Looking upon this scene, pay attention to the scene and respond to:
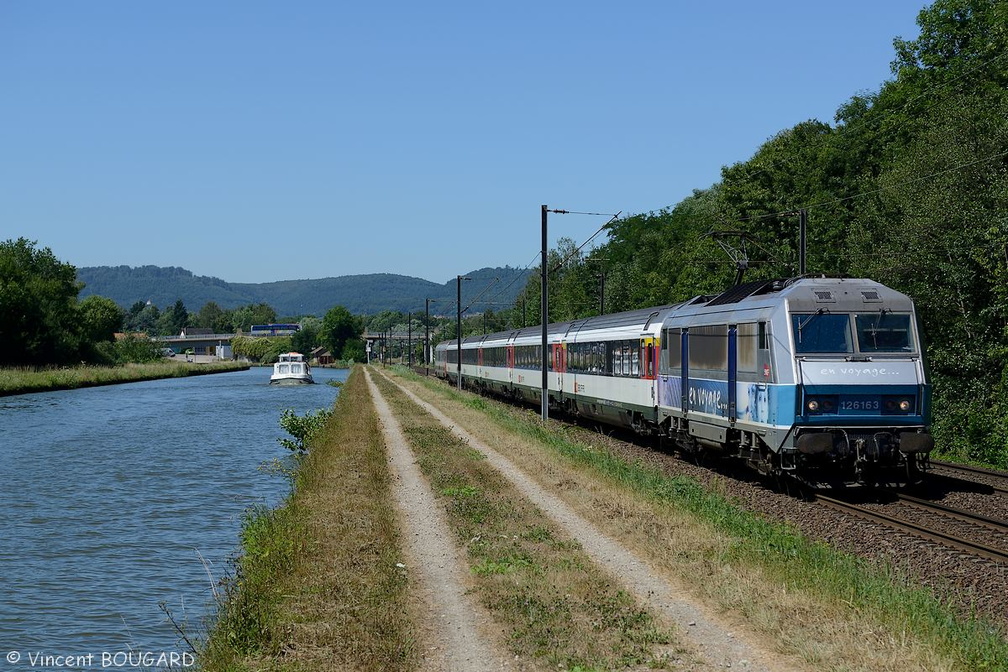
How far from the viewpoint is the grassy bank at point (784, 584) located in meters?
8.23

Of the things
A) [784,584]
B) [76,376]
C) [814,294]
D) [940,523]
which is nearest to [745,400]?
[814,294]

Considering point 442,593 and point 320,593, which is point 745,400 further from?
point 320,593

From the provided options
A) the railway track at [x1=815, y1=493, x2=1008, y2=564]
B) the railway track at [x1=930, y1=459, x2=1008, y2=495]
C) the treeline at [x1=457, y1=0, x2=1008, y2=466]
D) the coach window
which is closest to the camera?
the railway track at [x1=815, y1=493, x2=1008, y2=564]

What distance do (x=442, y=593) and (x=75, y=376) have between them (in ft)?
280

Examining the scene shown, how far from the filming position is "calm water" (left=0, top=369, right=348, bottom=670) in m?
13.0

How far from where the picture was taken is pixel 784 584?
1045 cm

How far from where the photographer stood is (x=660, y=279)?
85.8m

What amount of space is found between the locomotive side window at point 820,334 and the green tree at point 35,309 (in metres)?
85.2

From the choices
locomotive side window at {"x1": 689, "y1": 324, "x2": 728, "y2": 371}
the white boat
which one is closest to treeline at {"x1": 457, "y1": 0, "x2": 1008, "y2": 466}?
locomotive side window at {"x1": 689, "y1": 324, "x2": 728, "y2": 371}

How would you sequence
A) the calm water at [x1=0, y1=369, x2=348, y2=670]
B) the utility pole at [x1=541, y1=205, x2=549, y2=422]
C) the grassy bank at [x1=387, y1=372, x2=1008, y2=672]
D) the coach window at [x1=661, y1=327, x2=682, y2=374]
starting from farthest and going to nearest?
the utility pole at [x1=541, y1=205, x2=549, y2=422]
the coach window at [x1=661, y1=327, x2=682, y2=374]
the calm water at [x1=0, y1=369, x2=348, y2=670]
the grassy bank at [x1=387, y1=372, x2=1008, y2=672]

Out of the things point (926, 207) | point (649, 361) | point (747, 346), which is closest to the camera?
point (747, 346)

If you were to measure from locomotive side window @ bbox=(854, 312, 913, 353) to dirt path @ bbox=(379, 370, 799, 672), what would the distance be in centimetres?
581

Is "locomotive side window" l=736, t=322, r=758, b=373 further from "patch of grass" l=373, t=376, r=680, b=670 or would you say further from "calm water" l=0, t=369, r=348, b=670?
Result: "calm water" l=0, t=369, r=348, b=670

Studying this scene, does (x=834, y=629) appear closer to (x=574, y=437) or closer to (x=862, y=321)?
(x=862, y=321)
